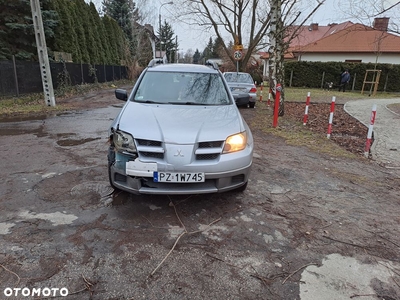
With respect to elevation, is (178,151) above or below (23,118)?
above

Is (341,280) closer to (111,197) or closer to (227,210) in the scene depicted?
(227,210)

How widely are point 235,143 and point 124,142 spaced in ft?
4.14

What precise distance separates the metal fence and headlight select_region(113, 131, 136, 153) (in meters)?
12.1

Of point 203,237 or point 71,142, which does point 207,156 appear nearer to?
point 203,237

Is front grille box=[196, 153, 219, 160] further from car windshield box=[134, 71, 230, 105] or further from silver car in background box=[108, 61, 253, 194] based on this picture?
car windshield box=[134, 71, 230, 105]

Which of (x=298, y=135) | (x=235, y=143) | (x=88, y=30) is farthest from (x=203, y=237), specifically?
(x=88, y=30)

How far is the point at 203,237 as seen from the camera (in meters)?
2.80

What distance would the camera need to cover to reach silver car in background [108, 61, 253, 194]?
9.58 ft

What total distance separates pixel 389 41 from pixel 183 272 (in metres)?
39.5

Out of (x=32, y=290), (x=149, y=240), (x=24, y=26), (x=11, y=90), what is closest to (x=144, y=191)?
(x=149, y=240)

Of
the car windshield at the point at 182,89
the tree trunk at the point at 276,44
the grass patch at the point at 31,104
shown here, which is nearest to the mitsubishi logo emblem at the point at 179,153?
the car windshield at the point at 182,89

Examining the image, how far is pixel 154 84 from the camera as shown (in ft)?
14.4

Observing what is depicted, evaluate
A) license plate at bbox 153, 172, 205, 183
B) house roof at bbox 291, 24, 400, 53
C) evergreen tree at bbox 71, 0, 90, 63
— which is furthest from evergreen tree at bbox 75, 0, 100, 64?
house roof at bbox 291, 24, 400, 53

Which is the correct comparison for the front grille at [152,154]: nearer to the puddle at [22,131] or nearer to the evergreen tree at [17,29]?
the puddle at [22,131]
